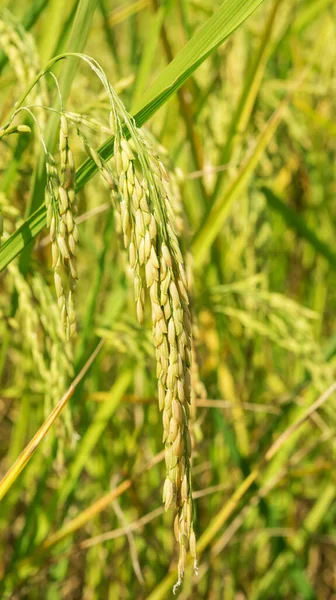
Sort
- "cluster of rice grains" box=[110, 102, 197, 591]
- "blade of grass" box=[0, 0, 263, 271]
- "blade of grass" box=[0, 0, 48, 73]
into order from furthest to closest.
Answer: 1. "blade of grass" box=[0, 0, 48, 73]
2. "blade of grass" box=[0, 0, 263, 271]
3. "cluster of rice grains" box=[110, 102, 197, 591]

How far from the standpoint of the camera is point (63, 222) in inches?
22.9

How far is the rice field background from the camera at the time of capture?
843 millimetres

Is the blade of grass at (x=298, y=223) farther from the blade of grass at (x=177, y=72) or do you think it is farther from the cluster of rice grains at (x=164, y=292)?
the cluster of rice grains at (x=164, y=292)

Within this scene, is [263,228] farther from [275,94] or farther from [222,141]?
[275,94]

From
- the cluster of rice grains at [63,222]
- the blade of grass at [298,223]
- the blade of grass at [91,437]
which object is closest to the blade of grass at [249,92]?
the blade of grass at [298,223]

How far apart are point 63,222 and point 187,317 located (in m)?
0.13

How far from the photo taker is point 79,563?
4.98 feet

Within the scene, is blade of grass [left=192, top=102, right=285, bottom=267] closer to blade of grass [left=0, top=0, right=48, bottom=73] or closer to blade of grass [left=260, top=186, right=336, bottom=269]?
blade of grass [left=260, top=186, right=336, bottom=269]

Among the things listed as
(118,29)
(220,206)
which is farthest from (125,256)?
(118,29)

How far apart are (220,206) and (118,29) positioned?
221 centimetres

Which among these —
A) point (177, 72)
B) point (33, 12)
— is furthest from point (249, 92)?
point (177, 72)

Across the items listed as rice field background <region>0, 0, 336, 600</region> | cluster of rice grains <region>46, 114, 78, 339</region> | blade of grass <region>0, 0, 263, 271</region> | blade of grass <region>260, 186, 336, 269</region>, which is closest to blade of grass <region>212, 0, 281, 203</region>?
rice field background <region>0, 0, 336, 600</region>

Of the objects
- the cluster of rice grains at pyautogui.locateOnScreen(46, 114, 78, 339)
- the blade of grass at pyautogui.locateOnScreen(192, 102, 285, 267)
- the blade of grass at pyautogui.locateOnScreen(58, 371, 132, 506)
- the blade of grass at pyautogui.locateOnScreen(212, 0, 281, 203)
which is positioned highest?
the blade of grass at pyautogui.locateOnScreen(212, 0, 281, 203)

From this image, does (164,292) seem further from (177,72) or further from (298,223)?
(298,223)
